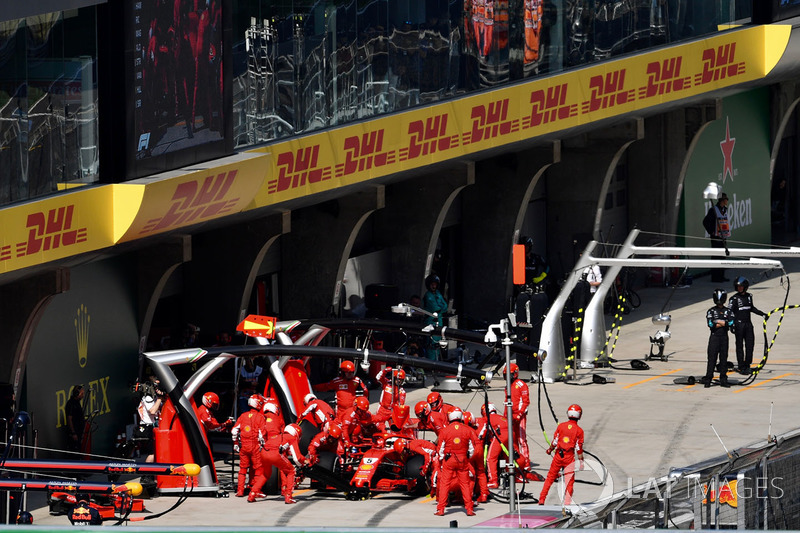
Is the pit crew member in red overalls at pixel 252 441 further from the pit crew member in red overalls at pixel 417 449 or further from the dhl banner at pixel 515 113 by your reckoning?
the dhl banner at pixel 515 113

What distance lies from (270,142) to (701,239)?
51.7ft

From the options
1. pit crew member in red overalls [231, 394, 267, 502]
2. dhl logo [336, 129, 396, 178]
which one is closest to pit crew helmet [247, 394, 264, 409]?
pit crew member in red overalls [231, 394, 267, 502]

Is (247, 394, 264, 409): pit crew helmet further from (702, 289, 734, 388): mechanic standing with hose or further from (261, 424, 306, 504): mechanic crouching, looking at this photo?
(702, 289, 734, 388): mechanic standing with hose

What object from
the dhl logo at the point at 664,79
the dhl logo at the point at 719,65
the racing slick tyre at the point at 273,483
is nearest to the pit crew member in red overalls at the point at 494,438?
the racing slick tyre at the point at 273,483

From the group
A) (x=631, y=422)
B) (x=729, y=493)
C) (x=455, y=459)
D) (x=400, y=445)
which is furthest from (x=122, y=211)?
(x=729, y=493)

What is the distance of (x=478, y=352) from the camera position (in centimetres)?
3166

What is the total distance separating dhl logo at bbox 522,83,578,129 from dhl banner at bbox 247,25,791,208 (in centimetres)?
2

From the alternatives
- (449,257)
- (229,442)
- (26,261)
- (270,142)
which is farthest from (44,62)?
(449,257)

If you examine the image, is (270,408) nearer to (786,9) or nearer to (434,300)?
(434,300)

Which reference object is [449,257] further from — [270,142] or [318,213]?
[270,142]

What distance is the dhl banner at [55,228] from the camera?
67.9ft

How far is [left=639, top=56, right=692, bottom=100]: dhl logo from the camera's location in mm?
33938

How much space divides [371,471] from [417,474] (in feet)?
1.98

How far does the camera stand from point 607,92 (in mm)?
32750
